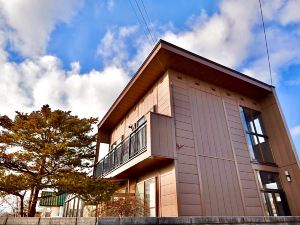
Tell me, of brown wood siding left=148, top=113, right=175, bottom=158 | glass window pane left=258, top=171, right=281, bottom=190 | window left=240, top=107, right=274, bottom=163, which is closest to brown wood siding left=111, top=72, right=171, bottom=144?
brown wood siding left=148, top=113, right=175, bottom=158

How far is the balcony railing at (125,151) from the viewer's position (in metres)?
7.09

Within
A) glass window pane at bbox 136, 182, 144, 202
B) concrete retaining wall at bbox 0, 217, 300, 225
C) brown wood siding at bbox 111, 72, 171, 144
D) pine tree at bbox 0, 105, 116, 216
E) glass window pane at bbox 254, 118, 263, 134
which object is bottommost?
concrete retaining wall at bbox 0, 217, 300, 225

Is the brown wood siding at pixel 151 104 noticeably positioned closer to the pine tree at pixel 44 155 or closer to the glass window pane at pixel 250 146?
the pine tree at pixel 44 155

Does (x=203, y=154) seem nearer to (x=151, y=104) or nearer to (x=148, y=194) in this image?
(x=148, y=194)

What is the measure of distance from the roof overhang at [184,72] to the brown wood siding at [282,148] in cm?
75

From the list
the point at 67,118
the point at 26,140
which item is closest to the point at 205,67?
the point at 67,118

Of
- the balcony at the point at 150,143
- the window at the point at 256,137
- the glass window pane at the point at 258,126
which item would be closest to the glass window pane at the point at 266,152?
the window at the point at 256,137

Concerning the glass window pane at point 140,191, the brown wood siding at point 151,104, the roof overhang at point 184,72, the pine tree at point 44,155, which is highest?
the roof overhang at point 184,72

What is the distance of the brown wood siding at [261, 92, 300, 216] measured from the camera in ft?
25.7

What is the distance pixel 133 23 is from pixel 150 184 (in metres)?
5.38

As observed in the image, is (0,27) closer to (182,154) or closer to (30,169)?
(30,169)

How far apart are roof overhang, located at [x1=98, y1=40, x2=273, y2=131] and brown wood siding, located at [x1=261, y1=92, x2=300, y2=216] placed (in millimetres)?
747

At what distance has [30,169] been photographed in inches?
266

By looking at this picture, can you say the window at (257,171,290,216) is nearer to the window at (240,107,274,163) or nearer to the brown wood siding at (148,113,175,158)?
the window at (240,107,274,163)
